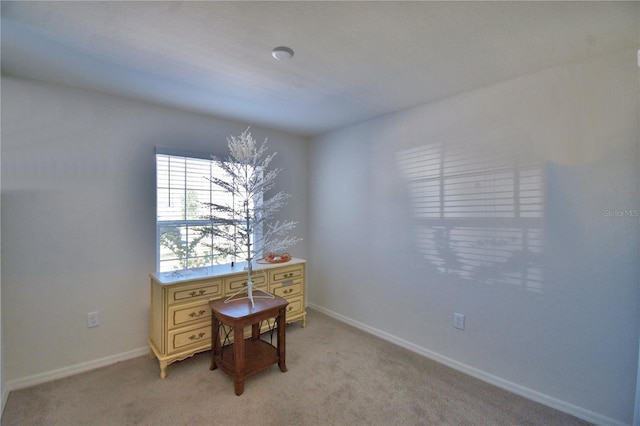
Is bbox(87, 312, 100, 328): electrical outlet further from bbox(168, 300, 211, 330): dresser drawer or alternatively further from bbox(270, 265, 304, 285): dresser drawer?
bbox(270, 265, 304, 285): dresser drawer

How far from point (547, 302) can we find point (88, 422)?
10.3 feet

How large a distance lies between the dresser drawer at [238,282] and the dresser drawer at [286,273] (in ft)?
0.47

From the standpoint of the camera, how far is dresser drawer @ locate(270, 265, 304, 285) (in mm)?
3023

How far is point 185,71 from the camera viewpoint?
6.68 ft

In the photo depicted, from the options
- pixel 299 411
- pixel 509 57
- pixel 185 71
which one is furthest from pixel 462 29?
pixel 299 411

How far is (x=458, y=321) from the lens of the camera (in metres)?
2.42

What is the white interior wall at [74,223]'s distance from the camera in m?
2.11

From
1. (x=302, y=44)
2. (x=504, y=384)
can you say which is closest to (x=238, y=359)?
(x=504, y=384)

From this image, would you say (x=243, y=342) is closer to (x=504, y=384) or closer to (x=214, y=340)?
(x=214, y=340)

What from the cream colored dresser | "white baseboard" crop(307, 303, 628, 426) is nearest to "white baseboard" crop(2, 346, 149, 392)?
the cream colored dresser

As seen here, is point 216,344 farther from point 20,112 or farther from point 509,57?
point 509,57

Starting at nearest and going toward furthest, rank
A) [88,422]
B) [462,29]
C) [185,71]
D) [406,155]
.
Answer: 1. [462,29]
2. [88,422]
3. [185,71]
4. [406,155]

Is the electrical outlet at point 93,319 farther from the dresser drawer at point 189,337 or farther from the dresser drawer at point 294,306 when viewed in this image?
the dresser drawer at point 294,306

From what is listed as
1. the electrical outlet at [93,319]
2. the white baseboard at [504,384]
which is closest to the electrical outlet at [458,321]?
the white baseboard at [504,384]
